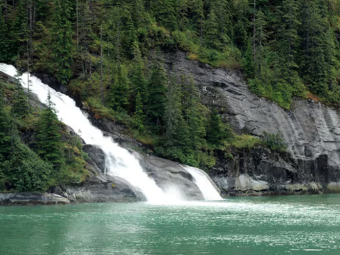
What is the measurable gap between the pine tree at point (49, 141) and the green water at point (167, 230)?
6960 mm

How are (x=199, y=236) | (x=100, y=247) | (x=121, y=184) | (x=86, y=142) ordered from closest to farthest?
1. (x=100, y=247)
2. (x=199, y=236)
3. (x=121, y=184)
4. (x=86, y=142)

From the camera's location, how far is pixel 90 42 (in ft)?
255

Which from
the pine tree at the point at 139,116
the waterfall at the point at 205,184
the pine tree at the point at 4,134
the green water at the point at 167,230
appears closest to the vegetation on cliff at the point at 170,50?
the pine tree at the point at 139,116

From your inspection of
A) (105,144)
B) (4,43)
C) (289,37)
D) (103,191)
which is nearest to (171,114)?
(105,144)

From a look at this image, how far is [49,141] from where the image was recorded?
170 ft

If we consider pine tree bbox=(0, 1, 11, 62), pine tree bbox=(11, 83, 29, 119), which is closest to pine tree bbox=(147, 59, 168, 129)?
pine tree bbox=(11, 83, 29, 119)

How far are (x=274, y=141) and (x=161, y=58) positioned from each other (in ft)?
71.3

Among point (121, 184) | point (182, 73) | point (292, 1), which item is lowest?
point (121, 184)

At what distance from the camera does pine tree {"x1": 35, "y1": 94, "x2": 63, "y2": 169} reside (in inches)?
2036

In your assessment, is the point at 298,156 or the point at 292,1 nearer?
the point at 298,156

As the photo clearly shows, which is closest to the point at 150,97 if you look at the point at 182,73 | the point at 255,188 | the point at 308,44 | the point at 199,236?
the point at 182,73

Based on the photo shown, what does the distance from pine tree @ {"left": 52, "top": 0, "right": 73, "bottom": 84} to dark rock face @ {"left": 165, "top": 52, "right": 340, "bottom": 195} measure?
1553cm

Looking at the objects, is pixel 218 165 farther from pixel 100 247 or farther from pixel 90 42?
pixel 100 247

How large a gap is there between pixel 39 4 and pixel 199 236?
61168mm
